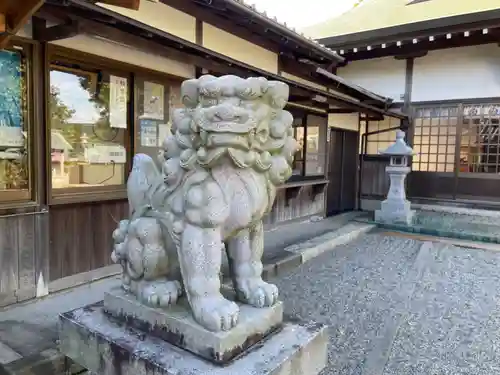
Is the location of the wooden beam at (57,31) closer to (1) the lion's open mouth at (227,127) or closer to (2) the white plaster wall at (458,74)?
(1) the lion's open mouth at (227,127)

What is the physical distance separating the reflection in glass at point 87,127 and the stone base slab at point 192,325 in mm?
2610

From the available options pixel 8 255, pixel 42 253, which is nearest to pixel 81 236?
pixel 42 253

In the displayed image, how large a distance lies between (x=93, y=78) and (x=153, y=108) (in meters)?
0.84

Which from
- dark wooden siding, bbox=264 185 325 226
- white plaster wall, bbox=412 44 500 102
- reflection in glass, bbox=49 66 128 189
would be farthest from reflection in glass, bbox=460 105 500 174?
reflection in glass, bbox=49 66 128 189

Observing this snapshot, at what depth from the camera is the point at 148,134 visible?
16.1 ft

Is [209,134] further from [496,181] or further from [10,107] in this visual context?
[496,181]

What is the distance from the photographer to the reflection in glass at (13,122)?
3543 mm

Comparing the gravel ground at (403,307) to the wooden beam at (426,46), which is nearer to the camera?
the gravel ground at (403,307)

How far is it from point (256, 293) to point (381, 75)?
10731 mm

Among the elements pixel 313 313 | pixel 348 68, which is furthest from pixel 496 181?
pixel 313 313

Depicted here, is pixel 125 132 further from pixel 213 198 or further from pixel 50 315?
pixel 213 198

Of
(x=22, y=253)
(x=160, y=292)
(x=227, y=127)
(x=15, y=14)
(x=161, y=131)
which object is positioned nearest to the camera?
(x=227, y=127)

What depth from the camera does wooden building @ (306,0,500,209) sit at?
959 cm

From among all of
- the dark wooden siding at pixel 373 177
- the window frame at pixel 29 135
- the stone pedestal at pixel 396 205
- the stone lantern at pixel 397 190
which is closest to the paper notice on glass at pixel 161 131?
the window frame at pixel 29 135
